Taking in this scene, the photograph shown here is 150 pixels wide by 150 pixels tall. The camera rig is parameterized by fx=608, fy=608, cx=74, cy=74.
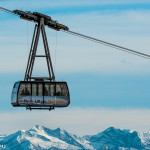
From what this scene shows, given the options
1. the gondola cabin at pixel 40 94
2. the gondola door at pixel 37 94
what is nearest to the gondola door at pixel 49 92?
the gondola cabin at pixel 40 94

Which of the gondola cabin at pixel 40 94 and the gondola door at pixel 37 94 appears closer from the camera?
the gondola cabin at pixel 40 94

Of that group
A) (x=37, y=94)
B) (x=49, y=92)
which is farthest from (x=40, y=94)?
(x=49, y=92)

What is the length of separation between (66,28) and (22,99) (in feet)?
32.1

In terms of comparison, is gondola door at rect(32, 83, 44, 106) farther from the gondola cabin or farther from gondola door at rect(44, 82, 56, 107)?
gondola door at rect(44, 82, 56, 107)

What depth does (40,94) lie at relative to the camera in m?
71.6

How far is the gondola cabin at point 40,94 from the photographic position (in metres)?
70.1

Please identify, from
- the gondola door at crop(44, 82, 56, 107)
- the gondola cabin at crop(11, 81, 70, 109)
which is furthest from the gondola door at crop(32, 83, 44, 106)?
the gondola door at crop(44, 82, 56, 107)

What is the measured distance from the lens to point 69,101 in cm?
7231

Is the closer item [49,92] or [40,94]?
[40,94]

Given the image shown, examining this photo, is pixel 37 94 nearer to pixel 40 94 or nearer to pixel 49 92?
pixel 40 94

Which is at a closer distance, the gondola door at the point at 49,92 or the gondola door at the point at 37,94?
the gondola door at the point at 37,94

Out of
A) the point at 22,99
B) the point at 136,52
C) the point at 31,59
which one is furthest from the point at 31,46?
the point at 136,52

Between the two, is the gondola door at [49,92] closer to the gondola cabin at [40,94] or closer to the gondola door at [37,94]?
the gondola cabin at [40,94]

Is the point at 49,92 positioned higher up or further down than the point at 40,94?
higher up
